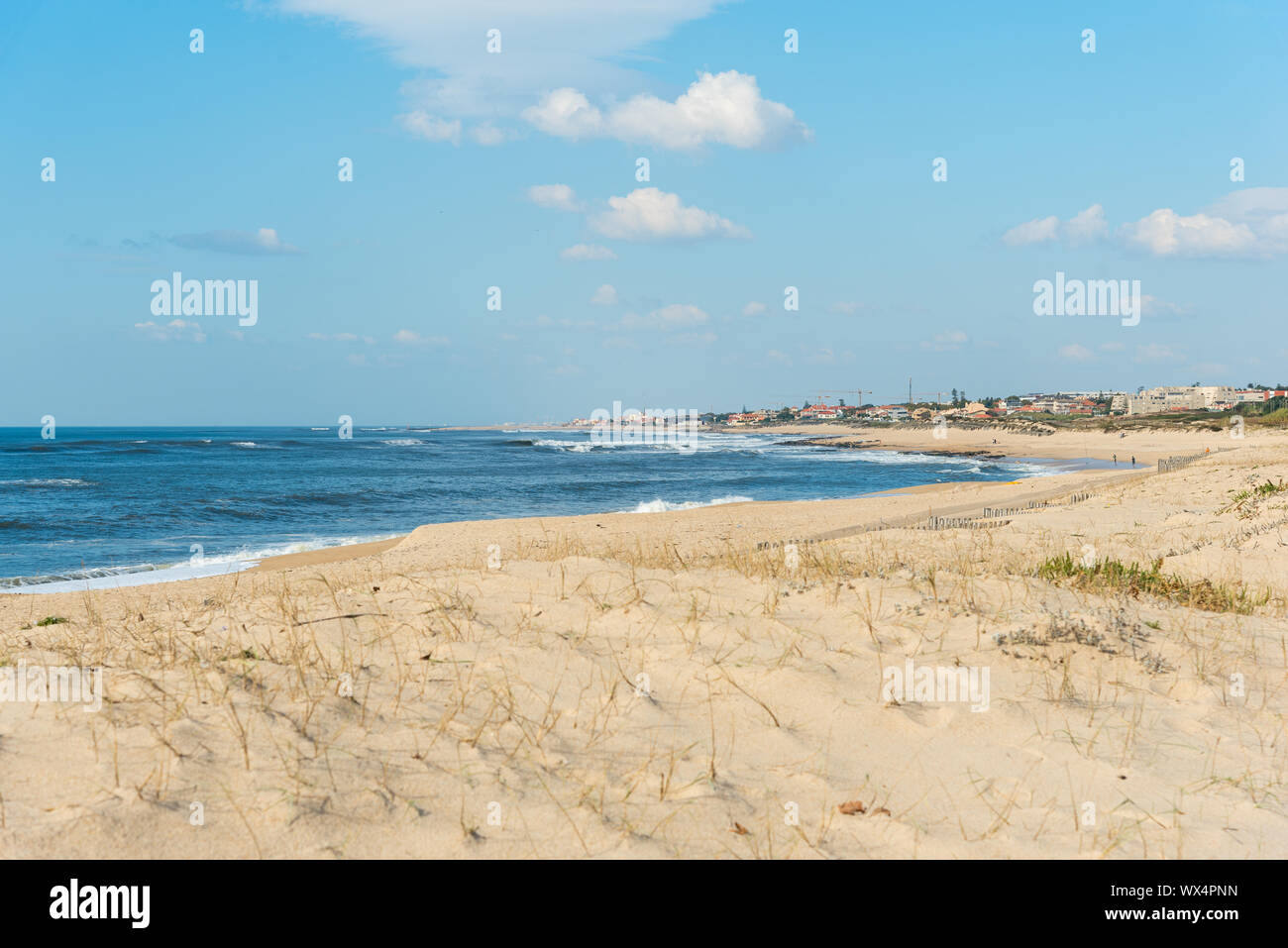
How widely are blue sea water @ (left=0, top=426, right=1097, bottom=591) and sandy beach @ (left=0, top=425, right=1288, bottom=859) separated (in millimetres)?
12107

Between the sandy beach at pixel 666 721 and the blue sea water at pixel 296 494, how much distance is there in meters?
12.1

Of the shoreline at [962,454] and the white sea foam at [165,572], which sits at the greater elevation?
the shoreline at [962,454]

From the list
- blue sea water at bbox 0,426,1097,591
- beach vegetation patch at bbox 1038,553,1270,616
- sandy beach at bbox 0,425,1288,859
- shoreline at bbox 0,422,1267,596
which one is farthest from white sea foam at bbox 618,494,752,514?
sandy beach at bbox 0,425,1288,859

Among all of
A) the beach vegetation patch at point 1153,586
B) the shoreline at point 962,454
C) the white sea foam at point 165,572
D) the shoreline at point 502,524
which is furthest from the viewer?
the shoreline at point 962,454

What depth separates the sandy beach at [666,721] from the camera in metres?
3.30

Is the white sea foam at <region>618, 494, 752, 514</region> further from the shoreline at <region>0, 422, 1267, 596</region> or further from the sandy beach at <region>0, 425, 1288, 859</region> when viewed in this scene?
the sandy beach at <region>0, 425, 1288, 859</region>

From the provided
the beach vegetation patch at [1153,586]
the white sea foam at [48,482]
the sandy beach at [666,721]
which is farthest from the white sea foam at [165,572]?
the white sea foam at [48,482]

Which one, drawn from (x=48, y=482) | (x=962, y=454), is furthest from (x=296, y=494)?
(x=962, y=454)

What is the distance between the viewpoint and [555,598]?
618 centimetres

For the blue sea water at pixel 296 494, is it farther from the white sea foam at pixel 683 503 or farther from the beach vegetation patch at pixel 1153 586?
the beach vegetation patch at pixel 1153 586

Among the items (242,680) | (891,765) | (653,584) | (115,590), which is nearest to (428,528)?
(115,590)

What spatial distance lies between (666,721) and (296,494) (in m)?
31.3

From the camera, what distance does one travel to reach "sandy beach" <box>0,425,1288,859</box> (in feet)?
10.8
